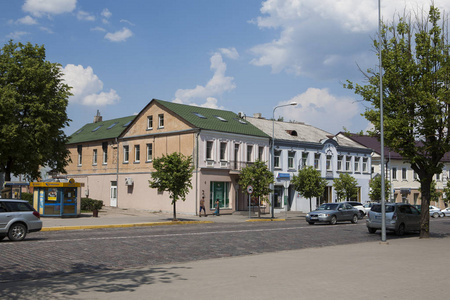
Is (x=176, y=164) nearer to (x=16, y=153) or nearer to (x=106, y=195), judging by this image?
(x=16, y=153)

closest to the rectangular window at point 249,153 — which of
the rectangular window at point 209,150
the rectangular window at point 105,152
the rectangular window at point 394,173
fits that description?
the rectangular window at point 209,150

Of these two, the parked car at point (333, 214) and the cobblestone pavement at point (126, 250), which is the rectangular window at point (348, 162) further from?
the cobblestone pavement at point (126, 250)

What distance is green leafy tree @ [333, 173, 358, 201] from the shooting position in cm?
5219

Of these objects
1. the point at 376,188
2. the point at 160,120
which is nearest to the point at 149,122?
the point at 160,120

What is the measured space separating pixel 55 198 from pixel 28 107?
9.22 m

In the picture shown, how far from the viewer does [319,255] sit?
1544 cm

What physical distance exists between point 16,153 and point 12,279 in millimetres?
29240

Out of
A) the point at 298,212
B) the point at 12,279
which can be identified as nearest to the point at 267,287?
the point at 12,279

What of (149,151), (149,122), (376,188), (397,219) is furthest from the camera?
(376,188)

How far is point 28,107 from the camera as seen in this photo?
1513 inches

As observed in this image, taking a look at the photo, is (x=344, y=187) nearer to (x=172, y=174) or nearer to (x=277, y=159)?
(x=277, y=159)

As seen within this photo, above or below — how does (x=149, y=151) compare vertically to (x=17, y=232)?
above

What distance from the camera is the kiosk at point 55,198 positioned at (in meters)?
33.7

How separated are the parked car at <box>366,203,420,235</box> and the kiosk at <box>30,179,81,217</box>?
67.2ft
